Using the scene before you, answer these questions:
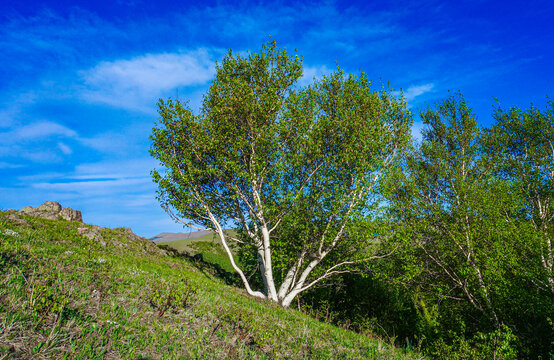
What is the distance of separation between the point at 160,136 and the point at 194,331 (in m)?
14.1

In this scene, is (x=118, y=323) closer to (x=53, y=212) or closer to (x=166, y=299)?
(x=166, y=299)

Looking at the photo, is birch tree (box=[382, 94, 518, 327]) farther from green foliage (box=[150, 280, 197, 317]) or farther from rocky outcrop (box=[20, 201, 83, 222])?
rocky outcrop (box=[20, 201, 83, 222])

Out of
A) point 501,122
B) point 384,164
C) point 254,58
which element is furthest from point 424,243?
point 254,58

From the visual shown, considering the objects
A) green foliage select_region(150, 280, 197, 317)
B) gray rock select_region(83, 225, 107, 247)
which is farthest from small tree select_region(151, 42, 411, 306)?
green foliage select_region(150, 280, 197, 317)

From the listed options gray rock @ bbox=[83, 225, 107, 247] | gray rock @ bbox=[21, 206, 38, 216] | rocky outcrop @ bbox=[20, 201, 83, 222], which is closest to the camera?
gray rock @ bbox=[83, 225, 107, 247]

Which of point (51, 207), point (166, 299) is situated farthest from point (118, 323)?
point (51, 207)

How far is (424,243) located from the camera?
67.3 feet

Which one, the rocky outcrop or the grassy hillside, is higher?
the rocky outcrop


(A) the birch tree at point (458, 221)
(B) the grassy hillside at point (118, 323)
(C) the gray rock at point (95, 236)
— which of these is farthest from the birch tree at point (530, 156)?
(C) the gray rock at point (95, 236)

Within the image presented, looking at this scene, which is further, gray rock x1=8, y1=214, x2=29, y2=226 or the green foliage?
gray rock x1=8, y1=214, x2=29, y2=226

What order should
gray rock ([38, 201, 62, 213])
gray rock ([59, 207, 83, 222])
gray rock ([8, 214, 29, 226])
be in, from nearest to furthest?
gray rock ([8, 214, 29, 226]) < gray rock ([59, 207, 83, 222]) < gray rock ([38, 201, 62, 213])

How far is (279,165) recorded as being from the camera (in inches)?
644

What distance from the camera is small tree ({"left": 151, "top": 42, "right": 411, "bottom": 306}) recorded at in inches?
646

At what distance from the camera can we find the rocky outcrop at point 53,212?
746 inches
